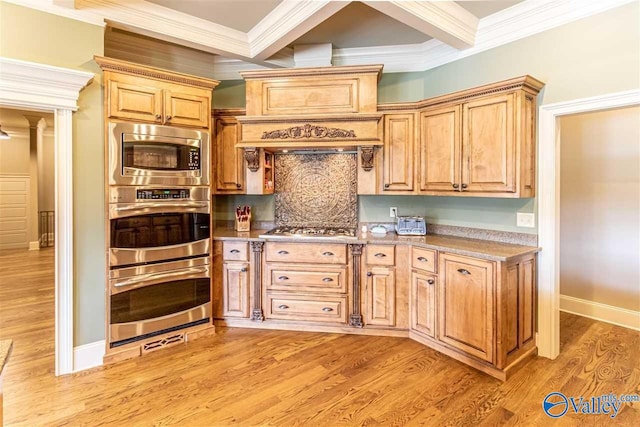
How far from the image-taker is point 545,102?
265cm

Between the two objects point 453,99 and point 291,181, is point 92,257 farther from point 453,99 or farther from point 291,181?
point 453,99

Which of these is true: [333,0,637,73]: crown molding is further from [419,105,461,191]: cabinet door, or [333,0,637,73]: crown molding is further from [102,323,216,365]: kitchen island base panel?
[102,323,216,365]: kitchen island base panel

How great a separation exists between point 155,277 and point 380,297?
2.07m

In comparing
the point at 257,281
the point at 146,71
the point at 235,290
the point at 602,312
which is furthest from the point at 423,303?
the point at 146,71

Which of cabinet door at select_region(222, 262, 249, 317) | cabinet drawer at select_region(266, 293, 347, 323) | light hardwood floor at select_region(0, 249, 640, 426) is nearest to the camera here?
light hardwood floor at select_region(0, 249, 640, 426)

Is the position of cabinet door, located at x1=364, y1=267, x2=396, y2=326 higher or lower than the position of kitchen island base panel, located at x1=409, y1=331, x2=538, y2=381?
higher

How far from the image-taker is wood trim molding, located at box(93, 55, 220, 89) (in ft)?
8.23

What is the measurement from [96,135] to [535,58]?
370 cm

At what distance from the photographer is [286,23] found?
9.19 feet

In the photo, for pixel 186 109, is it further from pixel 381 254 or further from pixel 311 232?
pixel 381 254

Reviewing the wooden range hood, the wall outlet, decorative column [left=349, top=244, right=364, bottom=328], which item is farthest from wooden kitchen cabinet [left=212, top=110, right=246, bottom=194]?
the wall outlet

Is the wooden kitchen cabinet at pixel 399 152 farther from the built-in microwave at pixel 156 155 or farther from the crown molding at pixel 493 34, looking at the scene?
the built-in microwave at pixel 156 155

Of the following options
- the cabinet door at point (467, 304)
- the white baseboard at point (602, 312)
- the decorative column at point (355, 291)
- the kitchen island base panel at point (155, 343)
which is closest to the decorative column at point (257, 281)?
the kitchen island base panel at point (155, 343)

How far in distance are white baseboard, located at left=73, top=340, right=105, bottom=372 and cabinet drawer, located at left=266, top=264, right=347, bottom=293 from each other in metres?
1.47
